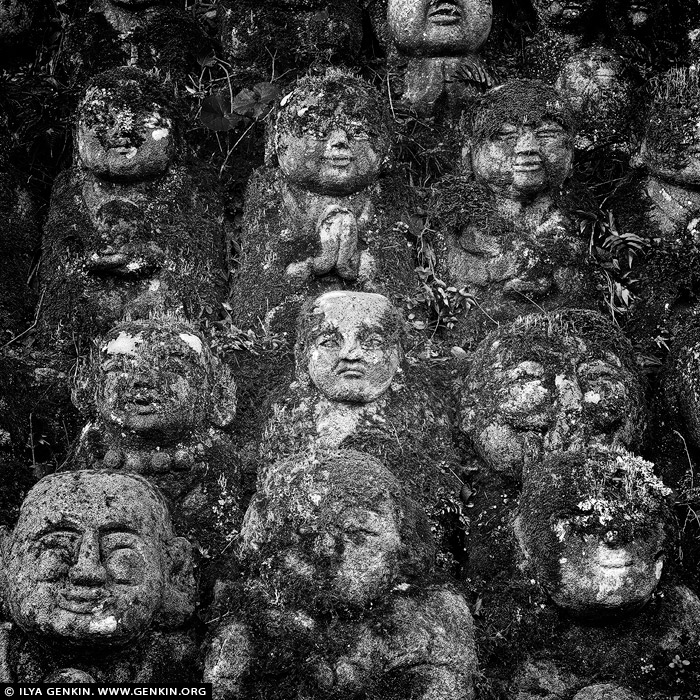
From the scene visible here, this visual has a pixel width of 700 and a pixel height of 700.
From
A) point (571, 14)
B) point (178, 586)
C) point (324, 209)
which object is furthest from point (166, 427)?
point (571, 14)

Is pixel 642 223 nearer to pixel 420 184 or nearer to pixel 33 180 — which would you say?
pixel 420 184

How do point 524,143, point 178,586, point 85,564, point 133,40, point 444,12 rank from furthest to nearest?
point 133,40 → point 444,12 → point 524,143 → point 178,586 → point 85,564

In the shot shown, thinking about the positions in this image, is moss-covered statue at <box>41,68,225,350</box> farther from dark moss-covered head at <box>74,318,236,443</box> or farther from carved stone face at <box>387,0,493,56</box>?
carved stone face at <box>387,0,493,56</box>

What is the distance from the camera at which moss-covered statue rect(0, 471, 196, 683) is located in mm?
7730

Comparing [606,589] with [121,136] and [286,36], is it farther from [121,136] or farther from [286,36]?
[286,36]

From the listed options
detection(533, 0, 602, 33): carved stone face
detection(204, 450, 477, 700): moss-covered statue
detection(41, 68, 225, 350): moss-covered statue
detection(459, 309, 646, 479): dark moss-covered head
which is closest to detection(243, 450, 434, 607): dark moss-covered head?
detection(204, 450, 477, 700): moss-covered statue

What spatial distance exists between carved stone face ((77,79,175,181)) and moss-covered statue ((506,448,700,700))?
11.5 ft

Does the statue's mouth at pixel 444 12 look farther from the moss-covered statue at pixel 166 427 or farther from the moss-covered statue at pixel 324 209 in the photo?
the moss-covered statue at pixel 166 427

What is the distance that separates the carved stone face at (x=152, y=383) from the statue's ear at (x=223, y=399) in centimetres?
11

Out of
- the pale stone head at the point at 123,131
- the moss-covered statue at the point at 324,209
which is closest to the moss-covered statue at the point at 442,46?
the moss-covered statue at the point at 324,209

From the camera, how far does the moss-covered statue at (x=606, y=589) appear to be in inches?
315

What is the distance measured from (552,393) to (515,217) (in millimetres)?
1704

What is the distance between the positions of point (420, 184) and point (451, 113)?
578mm

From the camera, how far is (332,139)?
9.76m
